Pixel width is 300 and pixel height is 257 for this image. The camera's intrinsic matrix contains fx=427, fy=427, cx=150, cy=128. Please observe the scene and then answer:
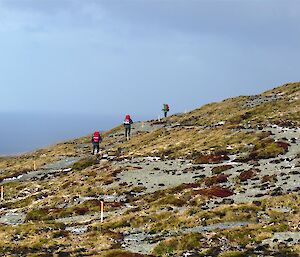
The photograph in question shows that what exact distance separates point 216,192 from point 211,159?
17413mm

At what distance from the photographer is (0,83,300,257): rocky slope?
2883 centimetres

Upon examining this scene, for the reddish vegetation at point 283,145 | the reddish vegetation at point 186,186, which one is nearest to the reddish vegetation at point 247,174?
the reddish vegetation at point 186,186

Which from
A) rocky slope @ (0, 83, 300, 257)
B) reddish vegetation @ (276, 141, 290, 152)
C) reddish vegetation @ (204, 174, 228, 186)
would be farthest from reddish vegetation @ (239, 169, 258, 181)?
reddish vegetation @ (276, 141, 290, 152)

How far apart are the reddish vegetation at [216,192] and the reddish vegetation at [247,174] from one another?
13.8 ft

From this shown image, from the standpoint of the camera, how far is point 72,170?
7331 cm

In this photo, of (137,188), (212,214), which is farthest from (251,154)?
(212,214)

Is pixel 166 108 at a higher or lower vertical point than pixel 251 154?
higher

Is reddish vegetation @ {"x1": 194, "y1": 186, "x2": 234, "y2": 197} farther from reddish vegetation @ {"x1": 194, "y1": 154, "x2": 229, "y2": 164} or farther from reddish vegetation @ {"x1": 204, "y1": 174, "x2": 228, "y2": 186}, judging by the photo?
reddish vegetation @ {"x1": 194, "y1": 154, "x2": 229, "y2": 164}

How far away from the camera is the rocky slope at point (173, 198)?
28828 millimetres

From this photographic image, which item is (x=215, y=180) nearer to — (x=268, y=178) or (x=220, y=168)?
(x=220, y=168)

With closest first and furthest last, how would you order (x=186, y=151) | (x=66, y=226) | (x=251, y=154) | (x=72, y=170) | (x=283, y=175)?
(x=66, y=226) < (x=283, y=175) < (x=251, y=154) < (x=186, y=151) < (x=72, y=170)

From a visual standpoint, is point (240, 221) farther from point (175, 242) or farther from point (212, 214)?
point (175, 242)

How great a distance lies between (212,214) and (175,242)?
650 centimetres

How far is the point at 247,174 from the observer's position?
4684cm
